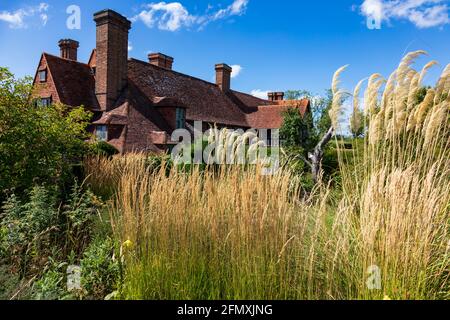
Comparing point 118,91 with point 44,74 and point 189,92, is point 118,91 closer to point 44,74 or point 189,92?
point 44,74

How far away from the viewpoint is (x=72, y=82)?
18.1 metres

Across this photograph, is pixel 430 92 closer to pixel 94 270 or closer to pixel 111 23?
pixel 94 270

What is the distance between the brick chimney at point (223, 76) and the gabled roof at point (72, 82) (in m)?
12.9

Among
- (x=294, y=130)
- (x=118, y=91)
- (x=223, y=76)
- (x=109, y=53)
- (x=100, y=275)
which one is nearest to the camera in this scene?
(x=100, y=275)

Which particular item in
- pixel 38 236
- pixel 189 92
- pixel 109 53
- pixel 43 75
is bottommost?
pixel 38 236

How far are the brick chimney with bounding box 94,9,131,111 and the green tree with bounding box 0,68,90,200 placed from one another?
11.7m

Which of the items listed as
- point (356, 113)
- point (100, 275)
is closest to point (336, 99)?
point (356, 113)

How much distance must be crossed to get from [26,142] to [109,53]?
13.3 metres

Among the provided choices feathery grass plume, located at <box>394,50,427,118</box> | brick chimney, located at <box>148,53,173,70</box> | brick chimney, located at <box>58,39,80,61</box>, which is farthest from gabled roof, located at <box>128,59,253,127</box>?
feathery grass plume, located at <box>394,50,427,118</box>

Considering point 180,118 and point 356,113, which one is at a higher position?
point 180,118

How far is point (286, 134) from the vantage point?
18.0 m

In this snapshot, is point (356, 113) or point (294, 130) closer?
point (356, 113)

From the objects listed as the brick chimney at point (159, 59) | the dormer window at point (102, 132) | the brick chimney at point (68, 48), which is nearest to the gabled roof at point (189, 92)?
the brick chimney at point (159, 59)
